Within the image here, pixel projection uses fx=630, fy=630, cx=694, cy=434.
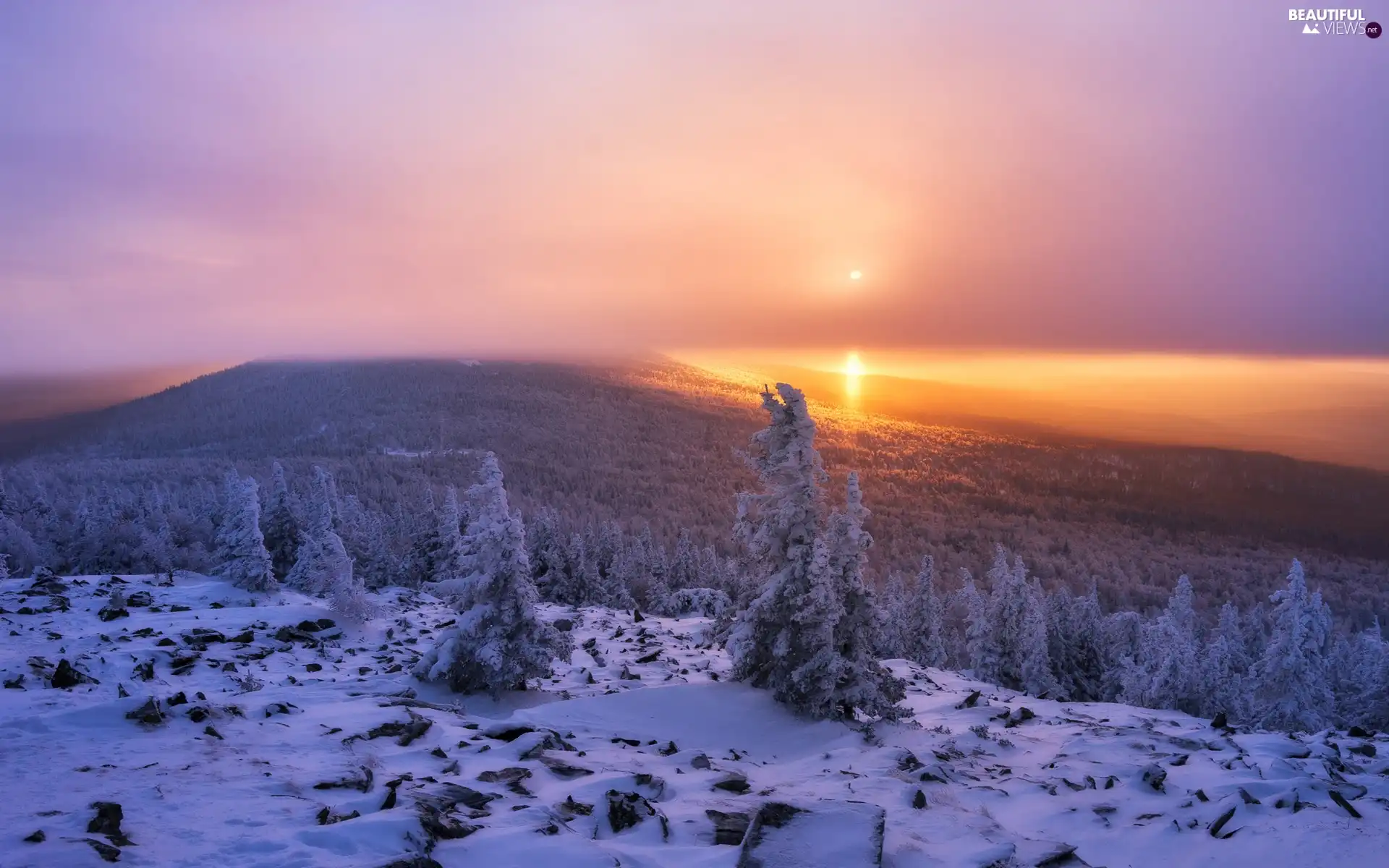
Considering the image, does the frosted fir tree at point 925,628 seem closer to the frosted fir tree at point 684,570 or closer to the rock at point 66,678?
the frosted fir tree at point 684,570

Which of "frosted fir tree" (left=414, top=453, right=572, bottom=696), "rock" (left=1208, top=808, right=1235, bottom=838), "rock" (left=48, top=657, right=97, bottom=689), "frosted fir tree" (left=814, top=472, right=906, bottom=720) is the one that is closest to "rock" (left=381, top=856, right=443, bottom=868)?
"rock" (left=1208, top=808, right=1235, bottom=838)

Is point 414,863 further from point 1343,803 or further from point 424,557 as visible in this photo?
point 424,557

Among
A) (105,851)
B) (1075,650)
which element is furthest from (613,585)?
(105,851)

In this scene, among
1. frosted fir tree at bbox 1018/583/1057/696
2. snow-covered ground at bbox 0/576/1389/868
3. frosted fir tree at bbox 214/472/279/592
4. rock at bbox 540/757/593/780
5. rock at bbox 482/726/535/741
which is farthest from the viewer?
frosted fir tree at bbox 1018/583/1057/696

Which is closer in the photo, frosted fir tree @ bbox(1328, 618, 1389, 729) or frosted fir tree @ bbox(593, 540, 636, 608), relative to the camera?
frosted fir tree @ bbox(1328, 618, 1389, 729)

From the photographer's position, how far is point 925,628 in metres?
51.6

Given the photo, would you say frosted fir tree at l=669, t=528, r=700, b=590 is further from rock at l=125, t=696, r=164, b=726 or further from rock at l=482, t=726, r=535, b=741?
rock at l=125, t=696, r=164, b=726

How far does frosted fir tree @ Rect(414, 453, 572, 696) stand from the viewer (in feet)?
60.9

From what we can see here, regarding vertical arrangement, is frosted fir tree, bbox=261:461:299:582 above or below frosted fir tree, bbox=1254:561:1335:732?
above

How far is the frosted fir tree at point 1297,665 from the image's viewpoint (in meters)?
33.3

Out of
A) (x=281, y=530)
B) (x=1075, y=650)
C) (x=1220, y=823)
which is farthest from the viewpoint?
(x=281, y=530)

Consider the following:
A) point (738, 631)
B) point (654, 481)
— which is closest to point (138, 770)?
point (738, 631)

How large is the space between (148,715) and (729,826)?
977 cm

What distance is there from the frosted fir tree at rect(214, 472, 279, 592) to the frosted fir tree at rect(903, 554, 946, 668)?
148ft
